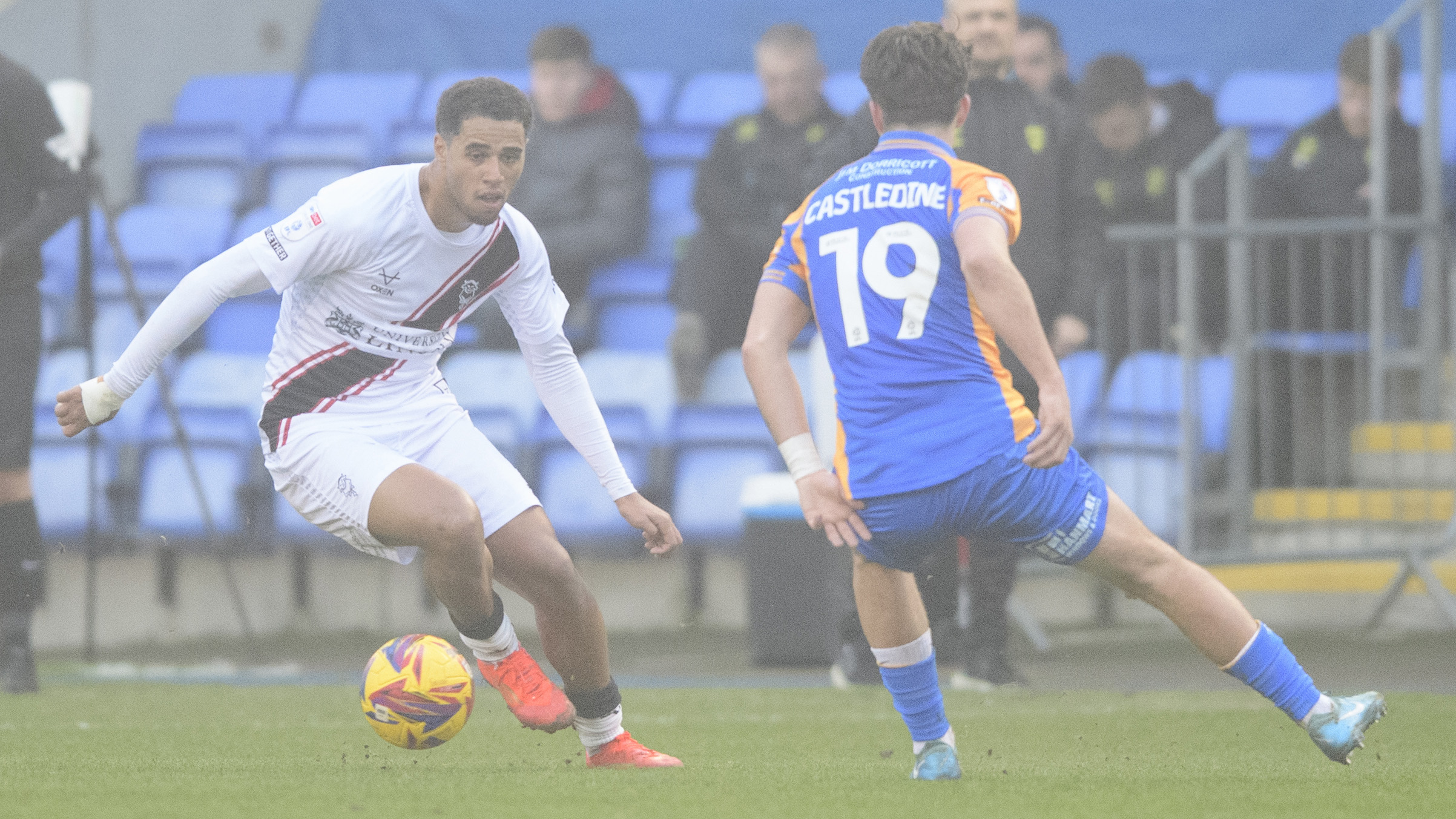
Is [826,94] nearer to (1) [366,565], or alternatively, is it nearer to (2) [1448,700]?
(1) [366,565]

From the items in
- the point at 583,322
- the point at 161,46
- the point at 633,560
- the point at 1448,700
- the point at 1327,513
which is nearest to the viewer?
the point at 1448,700

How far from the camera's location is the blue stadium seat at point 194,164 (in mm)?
11445

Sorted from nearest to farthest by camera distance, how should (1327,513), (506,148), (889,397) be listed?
(889,397), (506,148), (1327,513)

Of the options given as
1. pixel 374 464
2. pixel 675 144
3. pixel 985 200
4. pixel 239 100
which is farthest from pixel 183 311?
pixel 239 100

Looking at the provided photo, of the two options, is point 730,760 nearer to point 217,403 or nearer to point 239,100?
point 217,403

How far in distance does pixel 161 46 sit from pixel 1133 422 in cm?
647

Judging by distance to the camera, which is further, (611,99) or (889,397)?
(611,99)

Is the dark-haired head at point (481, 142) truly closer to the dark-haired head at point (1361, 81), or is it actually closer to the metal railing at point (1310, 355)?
the metal railing at point (1310, 355)

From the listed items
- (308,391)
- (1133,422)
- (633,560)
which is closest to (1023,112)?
(1133,422)

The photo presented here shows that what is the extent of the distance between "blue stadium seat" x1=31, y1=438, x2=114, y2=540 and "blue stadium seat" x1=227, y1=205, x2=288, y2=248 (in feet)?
5.02

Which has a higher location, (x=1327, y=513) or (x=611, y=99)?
(x=611, y=99)

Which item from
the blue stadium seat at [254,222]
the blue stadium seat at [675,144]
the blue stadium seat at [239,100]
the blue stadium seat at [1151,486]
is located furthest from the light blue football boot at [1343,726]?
the blue stadium seat at [239,100]

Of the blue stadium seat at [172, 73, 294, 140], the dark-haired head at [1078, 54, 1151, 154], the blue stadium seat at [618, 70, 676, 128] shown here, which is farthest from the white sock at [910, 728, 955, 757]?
the blue stadium seat at [172, 73, 294, 140]

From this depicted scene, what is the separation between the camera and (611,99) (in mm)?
10078
